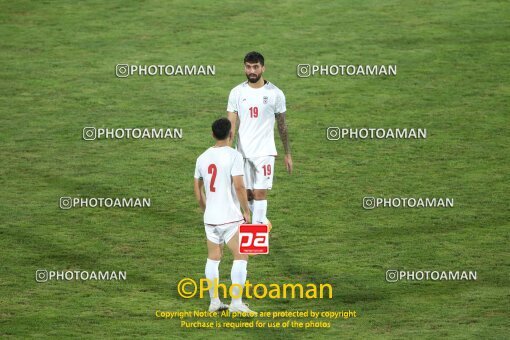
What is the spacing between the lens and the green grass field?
16.0 meters

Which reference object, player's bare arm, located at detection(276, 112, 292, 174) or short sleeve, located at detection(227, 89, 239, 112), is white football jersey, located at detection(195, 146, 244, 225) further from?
player's bare arm, located at detection(276, 112, 292, 174)

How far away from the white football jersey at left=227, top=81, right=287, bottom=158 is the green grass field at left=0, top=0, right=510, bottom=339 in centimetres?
172

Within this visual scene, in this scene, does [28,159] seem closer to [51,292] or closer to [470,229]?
[51,292]

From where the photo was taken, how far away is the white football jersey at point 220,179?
A: 49.0 feet

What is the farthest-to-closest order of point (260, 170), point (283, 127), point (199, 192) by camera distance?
point (283, 127) < point (260, 170) < point (199, 192)

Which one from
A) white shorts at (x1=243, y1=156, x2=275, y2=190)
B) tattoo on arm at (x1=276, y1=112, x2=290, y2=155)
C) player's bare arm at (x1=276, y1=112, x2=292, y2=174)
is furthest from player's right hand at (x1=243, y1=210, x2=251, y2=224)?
tattoo on arm at (x1=276, y1=112, x2=290, y2=155)

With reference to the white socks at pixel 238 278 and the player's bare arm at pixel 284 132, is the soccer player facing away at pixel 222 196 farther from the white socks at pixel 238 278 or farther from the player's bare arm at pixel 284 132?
the player's bare arm at pixel 284 132

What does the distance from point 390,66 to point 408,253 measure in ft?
25.5

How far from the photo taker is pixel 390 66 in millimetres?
24797

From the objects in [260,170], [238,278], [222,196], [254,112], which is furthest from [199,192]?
[254,112]

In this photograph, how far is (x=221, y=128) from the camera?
1491 centimetres

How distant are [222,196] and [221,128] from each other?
83 cm

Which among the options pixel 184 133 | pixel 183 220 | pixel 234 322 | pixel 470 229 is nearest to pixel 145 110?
pixel 184 133

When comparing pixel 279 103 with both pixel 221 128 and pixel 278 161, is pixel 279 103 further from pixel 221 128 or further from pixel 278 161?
pixel 278 161
